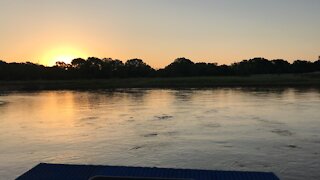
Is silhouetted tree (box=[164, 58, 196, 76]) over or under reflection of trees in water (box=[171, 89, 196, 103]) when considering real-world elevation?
over

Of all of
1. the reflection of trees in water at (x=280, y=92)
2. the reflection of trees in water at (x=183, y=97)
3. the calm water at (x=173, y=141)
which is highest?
the calm water at (x=173, y=141)

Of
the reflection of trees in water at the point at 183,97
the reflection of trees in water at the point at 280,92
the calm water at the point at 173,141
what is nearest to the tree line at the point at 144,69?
the reflection of trees in water at the point at 280,92

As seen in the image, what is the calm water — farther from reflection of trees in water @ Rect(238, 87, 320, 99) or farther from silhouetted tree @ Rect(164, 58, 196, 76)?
silhouetted tree @ Rect(164, 58, 196, 76)

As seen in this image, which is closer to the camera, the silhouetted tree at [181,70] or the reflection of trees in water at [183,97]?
the reflection of trees in water at [183,97]

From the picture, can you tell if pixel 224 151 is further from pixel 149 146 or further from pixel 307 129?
pixel 307 129

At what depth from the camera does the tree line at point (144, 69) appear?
157 meters

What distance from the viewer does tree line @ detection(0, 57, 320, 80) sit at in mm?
156875

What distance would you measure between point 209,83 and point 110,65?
68.3 m

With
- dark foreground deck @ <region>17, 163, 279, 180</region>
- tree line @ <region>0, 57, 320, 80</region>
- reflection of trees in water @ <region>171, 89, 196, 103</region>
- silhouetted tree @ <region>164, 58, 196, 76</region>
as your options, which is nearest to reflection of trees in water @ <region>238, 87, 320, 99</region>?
reflection of trees in water @ <region>171, 89, 196, 103</region>

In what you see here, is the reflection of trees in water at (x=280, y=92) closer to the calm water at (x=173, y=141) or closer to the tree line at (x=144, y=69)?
the calm water at (x=173, y=141)

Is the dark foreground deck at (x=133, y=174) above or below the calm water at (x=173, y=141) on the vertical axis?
above

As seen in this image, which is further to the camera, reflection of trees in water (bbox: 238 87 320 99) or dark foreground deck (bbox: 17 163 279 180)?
reflection of trees in water (bbox: 238 87 320 99)

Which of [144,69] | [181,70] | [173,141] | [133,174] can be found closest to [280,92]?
[173,141]

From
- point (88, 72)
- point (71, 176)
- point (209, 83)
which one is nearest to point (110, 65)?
point (88, 72)
